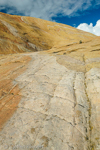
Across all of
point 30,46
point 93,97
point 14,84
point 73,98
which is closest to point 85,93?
point 93,97

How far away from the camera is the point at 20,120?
361 cm

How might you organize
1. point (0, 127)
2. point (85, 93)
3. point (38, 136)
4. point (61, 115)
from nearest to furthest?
point (38, 136)
point (0, 127)
point (61, 115)
point (85, 93)

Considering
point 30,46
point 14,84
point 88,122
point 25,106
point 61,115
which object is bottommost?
point 88,122

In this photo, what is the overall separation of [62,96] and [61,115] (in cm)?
113

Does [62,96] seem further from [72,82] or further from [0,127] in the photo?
[0,127]

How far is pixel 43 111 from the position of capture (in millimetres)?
4027

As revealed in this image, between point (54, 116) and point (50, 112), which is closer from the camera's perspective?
point (54, 116)

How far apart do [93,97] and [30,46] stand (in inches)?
895

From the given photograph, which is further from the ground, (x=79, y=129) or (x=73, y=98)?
(x=73, y=98)

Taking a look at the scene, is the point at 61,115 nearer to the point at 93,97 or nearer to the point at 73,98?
the point at 73,98

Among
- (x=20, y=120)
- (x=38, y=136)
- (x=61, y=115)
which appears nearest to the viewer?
(x=38, y=136)

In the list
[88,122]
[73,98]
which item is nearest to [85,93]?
[73,98]

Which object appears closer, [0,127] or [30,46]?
[0,127]

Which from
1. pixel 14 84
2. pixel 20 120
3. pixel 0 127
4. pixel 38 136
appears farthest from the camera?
pixel 14 84
